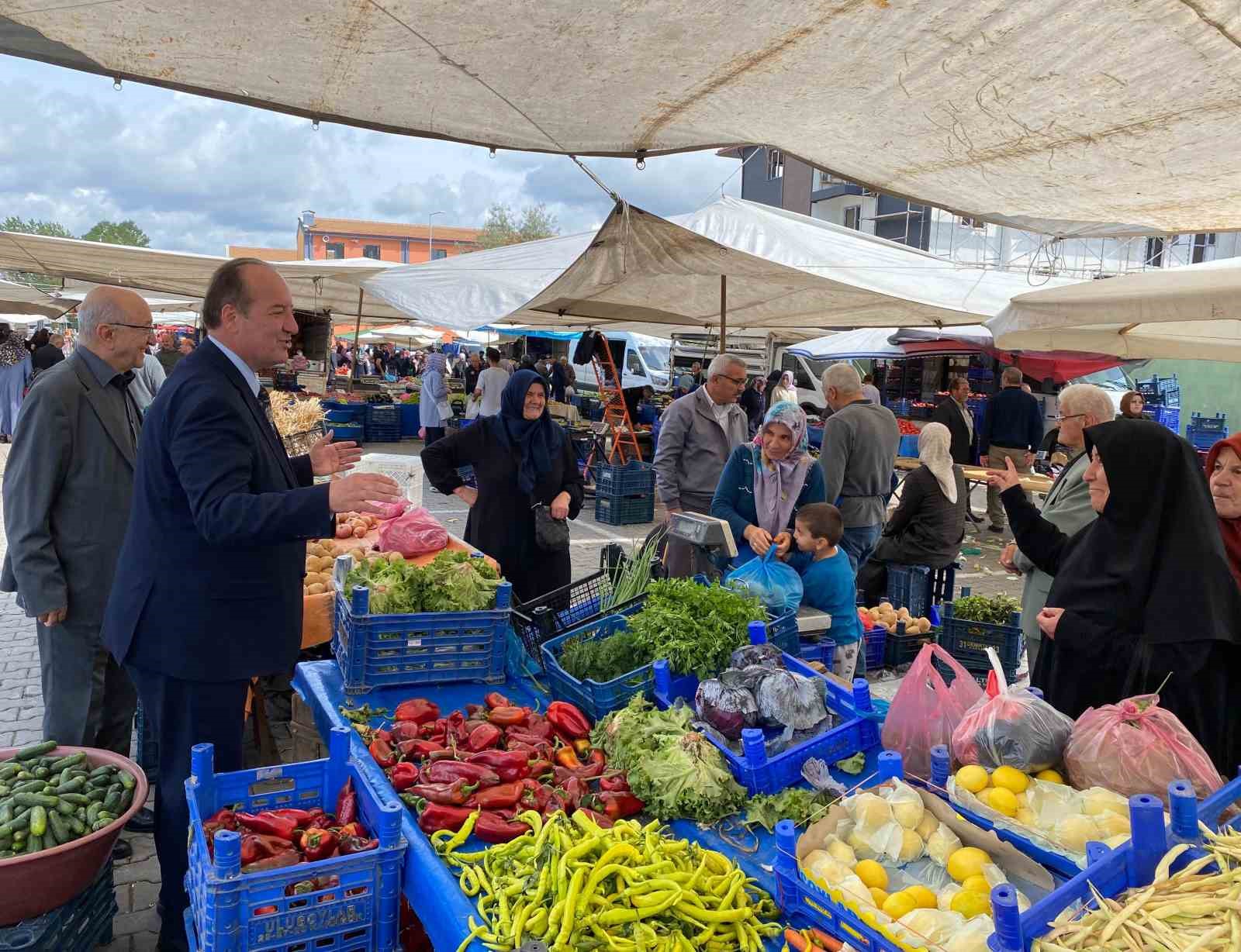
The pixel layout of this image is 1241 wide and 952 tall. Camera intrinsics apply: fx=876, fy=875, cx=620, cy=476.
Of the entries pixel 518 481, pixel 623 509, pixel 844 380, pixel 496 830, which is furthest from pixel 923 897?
pixel 623 509

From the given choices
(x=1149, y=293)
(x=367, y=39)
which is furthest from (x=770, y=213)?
(x=367, y=39)

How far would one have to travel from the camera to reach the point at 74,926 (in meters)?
2.89

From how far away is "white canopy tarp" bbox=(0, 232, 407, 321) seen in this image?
990 cm

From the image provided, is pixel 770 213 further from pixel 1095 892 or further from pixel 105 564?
pixel 1095 892

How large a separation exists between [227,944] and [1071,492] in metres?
4.43

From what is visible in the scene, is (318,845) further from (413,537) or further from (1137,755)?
(413,537)

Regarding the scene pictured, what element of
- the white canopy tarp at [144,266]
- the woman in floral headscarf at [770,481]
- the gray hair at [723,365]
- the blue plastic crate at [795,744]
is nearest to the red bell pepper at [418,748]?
the blue plastic crate at [795,744]

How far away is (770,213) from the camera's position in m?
Result: 7.46

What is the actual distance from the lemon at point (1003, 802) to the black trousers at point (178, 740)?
91.9 inches

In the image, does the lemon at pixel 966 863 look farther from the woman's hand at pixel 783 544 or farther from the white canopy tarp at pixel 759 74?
the white canopy tarp at pixel 759 74

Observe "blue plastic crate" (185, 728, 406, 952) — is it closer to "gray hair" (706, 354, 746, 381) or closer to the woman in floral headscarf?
the woman in floral headscarf

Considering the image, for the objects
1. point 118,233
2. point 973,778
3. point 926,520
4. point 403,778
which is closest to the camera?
point 973,778

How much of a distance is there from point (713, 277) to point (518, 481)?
10.3 ft

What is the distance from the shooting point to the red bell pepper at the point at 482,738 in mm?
2793
